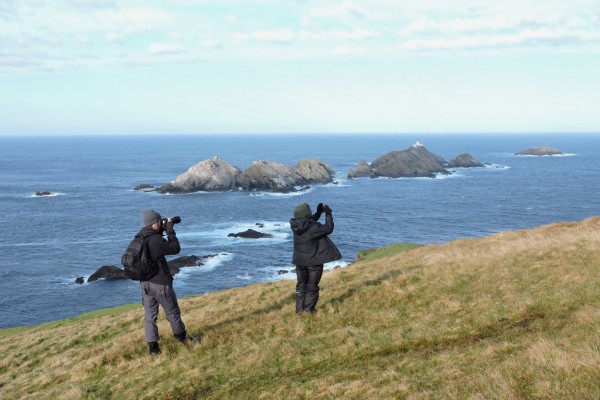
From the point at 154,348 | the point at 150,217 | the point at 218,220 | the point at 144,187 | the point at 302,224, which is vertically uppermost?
the point at 150,217

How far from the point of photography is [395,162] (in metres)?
187

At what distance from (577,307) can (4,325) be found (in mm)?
50522

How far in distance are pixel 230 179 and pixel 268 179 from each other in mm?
11512

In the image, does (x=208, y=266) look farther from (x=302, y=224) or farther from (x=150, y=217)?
(x=150, y=217)

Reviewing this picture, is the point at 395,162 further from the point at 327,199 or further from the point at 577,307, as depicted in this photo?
the point at 577,307

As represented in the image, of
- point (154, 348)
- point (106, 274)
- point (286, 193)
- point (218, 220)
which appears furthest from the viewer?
point (286, 193)

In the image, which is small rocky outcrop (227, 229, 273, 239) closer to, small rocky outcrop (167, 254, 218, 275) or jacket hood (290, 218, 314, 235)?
small rocky outcrop (167, 254, 218, 275)

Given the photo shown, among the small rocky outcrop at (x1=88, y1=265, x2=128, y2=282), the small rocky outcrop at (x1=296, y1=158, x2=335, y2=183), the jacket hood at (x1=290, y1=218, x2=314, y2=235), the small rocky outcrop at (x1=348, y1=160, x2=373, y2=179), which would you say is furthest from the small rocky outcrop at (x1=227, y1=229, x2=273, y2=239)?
the small rocky outcrop at (x1=348, y1=160, x2=373, y2=179)

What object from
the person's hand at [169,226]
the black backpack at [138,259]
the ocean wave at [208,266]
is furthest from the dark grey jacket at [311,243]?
the ocean wave at [208,266]

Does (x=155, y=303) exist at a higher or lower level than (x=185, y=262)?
higher

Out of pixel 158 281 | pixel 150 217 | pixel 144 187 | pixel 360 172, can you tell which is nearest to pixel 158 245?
pixel 150 217

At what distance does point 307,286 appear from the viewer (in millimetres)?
14258

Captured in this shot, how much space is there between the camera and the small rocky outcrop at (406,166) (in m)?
183

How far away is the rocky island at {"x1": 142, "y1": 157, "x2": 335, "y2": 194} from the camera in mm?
140625
